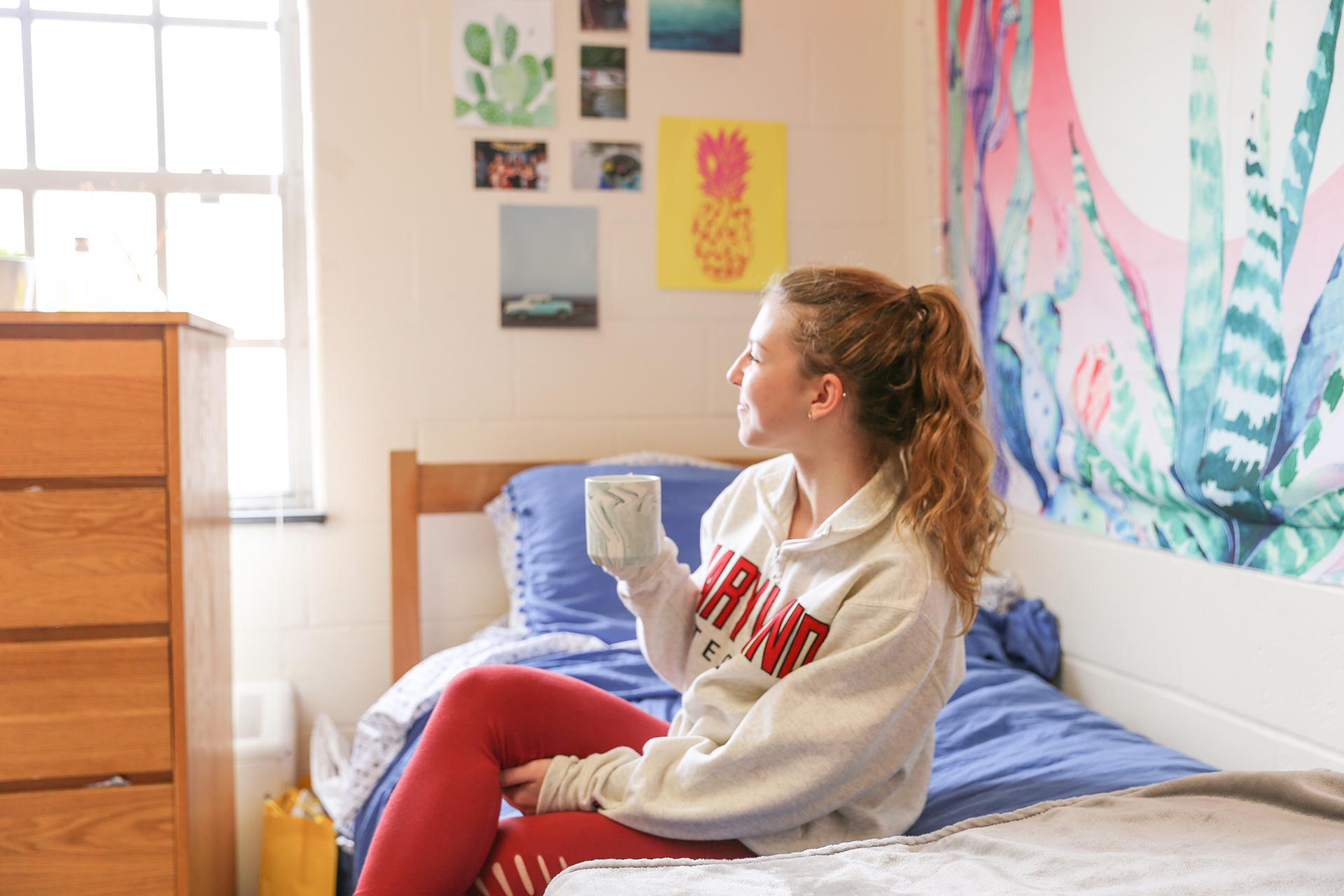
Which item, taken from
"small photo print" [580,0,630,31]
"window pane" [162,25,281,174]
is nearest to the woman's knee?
"window pane" [162,25,281,174]

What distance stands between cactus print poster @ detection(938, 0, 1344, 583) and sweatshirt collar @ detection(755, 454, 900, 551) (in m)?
0.52

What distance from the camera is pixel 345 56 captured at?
2203 mm

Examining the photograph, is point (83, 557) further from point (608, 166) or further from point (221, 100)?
point (608, 166)

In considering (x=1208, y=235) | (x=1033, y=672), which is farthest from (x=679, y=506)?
(x=1208, y=235)

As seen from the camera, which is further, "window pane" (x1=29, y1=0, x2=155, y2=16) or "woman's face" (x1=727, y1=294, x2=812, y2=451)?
"window pane" (x1=29, y1=0, x2=155, y2=16)

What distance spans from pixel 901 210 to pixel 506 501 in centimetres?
111

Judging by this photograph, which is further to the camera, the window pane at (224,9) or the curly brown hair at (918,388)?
the window pane at (224,9)

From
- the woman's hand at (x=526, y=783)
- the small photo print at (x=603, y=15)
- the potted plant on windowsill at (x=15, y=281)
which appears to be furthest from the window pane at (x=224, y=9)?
the woman's hand at (x=526, y=783)

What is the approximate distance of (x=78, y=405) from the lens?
57.1 inches

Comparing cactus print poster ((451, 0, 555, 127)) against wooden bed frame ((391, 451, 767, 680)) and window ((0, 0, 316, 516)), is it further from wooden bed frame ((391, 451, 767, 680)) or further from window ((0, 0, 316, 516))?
wooden bed frame ((391, 451, 767, 680))

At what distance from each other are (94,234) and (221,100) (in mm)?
367

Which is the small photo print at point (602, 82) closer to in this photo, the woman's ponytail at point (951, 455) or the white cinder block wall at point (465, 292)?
the white cinder block wall at point (465, 292)

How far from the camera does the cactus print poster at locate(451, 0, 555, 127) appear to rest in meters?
2.24

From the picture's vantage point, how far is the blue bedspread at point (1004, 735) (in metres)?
1.29
